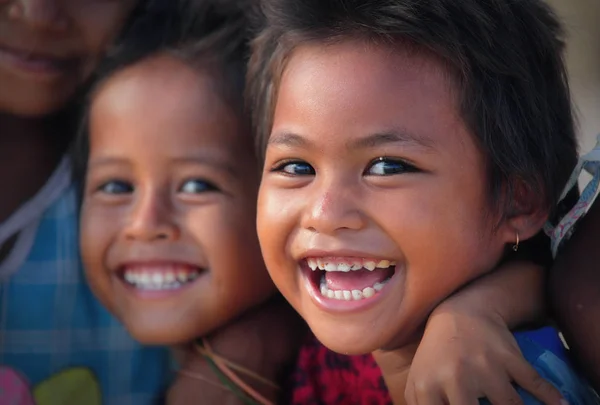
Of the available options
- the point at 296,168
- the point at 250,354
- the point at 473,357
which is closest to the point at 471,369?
the point at 473,357

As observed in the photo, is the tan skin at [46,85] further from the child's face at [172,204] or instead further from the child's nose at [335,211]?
the child's nose at [335,211]

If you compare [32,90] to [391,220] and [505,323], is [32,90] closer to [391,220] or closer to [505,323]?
[391,220]

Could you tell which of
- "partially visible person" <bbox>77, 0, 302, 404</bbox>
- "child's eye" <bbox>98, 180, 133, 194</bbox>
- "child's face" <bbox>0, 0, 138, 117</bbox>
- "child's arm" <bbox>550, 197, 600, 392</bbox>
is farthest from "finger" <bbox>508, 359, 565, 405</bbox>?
"child's face" <bbox>0, 0, 138, 117</bbox>

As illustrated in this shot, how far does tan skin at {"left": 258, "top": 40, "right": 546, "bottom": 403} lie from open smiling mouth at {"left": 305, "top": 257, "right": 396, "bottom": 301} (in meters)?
0.02

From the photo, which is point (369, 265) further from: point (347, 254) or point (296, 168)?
point (296, 168)

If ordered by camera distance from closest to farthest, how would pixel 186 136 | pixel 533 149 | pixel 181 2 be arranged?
pixel 533 149, pixel 186 136, pixel 181 2

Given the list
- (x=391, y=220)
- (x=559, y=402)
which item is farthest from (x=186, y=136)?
(x=559, y=402)

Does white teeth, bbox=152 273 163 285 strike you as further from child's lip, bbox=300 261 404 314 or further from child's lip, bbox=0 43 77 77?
child's lip, bbox=0 43 77 77

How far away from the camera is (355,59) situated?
121 centimetres

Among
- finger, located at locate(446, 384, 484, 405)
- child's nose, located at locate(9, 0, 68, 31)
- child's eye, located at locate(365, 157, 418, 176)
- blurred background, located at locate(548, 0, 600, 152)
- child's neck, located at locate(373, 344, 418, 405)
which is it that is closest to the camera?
finger, located at locate(446, 384, 484, 405)

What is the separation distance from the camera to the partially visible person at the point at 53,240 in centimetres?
152

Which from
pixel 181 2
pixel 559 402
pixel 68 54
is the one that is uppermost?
pixel 181 2

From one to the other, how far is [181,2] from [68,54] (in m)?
0.23

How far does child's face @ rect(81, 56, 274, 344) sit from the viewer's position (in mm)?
1459
